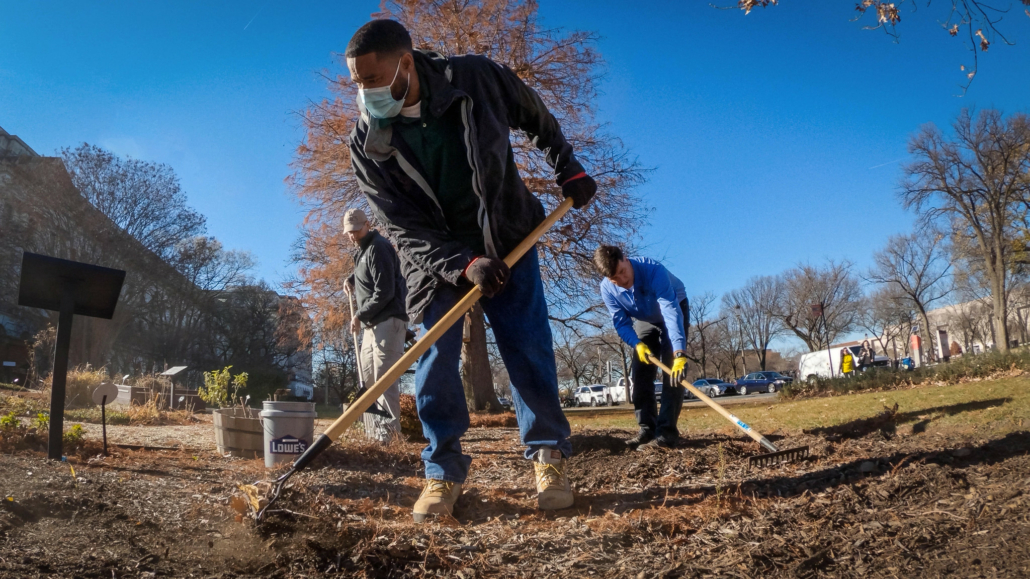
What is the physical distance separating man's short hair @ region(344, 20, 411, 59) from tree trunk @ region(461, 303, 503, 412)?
13080mm

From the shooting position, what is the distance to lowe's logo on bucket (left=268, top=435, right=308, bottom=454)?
4020mm

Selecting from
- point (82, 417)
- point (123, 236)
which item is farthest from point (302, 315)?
point (123, 236)

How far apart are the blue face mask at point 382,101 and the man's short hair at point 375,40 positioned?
0.25 feet

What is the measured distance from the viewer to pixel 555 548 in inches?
72.3

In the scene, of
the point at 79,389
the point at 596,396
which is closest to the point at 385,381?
the point at 79,389

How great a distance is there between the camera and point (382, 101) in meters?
2.54

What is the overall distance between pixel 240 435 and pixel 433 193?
A: 10.0 feet

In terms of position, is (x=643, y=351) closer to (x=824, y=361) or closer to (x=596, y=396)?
(x=824, y=361)

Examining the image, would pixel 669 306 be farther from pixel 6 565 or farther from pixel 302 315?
pixel 302 315

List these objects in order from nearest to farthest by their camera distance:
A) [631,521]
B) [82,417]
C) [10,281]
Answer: [631,521] < [82,417] < [10,281]

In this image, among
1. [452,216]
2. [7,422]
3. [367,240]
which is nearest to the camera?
[452,216]

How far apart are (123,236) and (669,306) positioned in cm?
2800

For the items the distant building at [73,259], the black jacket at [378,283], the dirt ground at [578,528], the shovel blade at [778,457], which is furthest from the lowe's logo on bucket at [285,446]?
the distant building at [73,259]

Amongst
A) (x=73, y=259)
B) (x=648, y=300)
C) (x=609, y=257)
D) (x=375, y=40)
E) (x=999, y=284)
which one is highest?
(x=73, y=259)
